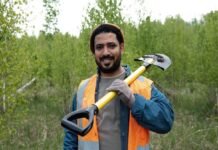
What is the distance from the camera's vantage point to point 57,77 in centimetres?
1375

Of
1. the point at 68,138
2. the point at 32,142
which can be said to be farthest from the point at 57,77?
the point at 68,138

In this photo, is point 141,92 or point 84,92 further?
point 84,92

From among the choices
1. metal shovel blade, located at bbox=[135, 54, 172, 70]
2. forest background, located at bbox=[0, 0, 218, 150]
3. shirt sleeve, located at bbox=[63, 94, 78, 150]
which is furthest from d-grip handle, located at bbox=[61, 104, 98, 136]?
forest background, located at bbox=[0, 0, 218, 150]

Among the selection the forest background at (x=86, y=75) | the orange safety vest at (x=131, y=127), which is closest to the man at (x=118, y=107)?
the orange safety vest at (x=131, y=127)

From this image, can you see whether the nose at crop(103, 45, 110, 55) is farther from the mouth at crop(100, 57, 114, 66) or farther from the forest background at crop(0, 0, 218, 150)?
the forest background at crop(0, 0, 218, 150)

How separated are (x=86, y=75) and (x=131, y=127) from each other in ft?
26.1

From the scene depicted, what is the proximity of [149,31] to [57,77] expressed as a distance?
4.01 metres

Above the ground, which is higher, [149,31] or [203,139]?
[149,31]

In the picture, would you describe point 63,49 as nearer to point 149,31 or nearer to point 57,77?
point 57,77

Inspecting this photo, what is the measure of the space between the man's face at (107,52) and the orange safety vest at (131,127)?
0.59ft

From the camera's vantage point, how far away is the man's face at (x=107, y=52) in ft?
7.60

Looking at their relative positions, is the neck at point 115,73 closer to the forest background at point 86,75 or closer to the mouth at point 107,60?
the mouth at point 107,60

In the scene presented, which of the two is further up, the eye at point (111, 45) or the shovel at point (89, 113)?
the eye at point (111, 45)

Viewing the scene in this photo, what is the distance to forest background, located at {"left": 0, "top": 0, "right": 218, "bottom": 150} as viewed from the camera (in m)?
7.05
